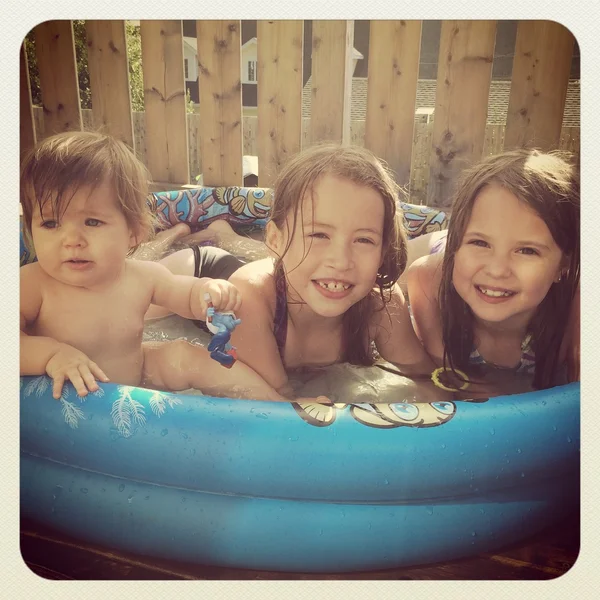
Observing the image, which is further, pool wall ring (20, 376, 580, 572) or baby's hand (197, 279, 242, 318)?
baby's hand (197, 279, 242, 318)

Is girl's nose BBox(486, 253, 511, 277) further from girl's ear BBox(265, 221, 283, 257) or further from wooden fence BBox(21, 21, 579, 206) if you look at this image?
girl's ear BBox(265, 221, 283, 257)

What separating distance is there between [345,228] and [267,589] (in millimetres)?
601

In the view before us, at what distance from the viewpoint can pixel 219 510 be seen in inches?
38.1

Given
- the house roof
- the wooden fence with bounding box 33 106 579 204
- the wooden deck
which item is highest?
the house roof

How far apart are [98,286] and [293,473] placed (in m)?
0.43

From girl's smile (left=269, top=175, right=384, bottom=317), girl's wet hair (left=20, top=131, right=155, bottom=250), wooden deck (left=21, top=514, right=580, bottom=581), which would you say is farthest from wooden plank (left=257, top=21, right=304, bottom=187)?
wooden deck (left=21, top=514, right=580, bottom=581)

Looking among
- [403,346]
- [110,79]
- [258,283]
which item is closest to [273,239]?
[258,283]

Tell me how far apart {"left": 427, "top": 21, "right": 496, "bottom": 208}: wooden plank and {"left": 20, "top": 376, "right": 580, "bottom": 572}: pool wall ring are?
15.4 inches

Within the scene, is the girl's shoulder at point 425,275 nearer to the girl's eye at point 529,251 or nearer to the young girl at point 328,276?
the young girl at point 328,276

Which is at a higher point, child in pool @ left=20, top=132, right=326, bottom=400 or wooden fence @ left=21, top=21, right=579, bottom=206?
wooden fence @ left=21, top=21, right=579, bottom=206

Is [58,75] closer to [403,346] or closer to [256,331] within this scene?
[256,331]

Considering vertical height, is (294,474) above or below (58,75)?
below

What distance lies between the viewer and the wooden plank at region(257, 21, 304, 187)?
1035 millimetres

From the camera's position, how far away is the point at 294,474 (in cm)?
92
